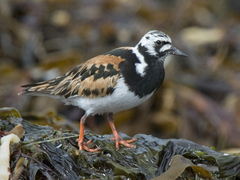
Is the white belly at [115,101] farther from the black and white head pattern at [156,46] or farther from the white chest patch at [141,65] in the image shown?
the black and white head pattern at [156,46]

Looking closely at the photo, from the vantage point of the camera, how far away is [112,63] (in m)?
2.83

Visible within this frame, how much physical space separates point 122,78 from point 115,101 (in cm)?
18

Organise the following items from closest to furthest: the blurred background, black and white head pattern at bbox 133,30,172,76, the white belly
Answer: the white belly
black and white head pattern at bbox 133,30,172,76
the blurred background

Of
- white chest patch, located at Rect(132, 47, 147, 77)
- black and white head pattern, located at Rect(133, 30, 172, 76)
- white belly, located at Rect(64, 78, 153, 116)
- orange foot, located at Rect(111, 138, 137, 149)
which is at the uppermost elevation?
black and white head pattern, located at Rect(133, 30, 172, 76)

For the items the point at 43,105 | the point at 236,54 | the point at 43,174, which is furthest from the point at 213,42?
the point at 43,174

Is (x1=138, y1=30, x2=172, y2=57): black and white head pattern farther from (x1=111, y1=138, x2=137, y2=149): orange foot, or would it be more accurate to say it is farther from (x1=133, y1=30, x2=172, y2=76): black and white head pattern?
(x1=111, y1=138, x2=137, y2=149): orange foot

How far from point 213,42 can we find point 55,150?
3.97 metres

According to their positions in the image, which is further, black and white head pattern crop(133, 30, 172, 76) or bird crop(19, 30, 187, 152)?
black and white head pattern crop(133, 30, 172, 76)

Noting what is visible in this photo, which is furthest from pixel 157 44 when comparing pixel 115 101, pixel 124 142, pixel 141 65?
pixel 124 142

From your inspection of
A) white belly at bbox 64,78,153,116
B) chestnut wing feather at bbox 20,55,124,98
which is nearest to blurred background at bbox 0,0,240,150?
chestnut wing feather at bbox 20,55,124,98

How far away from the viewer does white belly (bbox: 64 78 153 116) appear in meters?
2.74

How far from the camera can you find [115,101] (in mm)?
2779

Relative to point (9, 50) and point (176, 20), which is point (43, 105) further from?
point (176, 20)

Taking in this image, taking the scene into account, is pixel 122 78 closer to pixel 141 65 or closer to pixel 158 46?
pixel 141 65
